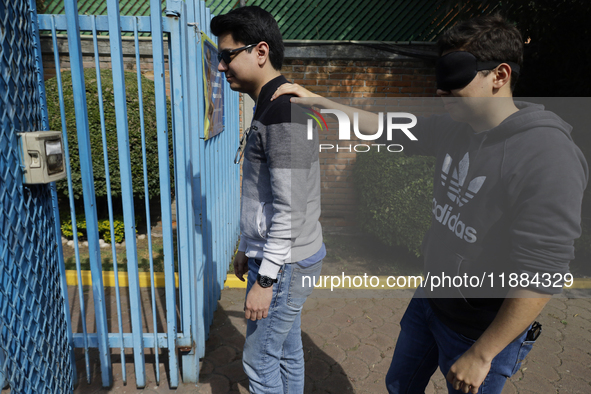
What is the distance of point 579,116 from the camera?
5.14 meters

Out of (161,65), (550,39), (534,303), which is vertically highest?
(550,39)

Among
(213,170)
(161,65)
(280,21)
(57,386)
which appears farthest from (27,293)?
(280,21)

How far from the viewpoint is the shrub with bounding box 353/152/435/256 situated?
4938 millimetres

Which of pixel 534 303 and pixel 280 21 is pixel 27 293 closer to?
pixel 534 303

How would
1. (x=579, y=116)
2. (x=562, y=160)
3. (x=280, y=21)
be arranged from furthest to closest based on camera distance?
(x=280, y=21) → (x=579, y=116) → (x=562, y=160)

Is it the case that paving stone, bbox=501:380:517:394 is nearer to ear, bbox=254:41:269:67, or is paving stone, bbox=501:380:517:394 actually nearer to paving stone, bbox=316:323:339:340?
paving stone, bbox=316:323:339:340

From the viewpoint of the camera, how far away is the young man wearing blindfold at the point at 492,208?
4.06 feet

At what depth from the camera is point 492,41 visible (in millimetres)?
1478

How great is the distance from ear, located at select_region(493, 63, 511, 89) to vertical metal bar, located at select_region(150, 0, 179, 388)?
5.75 ft

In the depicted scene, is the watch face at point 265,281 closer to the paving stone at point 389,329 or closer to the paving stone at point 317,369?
the paving stone at point 317,369

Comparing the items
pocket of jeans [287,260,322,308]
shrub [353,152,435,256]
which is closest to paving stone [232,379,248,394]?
pocket of jeans [287,260,322,308]

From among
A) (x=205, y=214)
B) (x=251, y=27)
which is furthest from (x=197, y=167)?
(x=251, y=27)

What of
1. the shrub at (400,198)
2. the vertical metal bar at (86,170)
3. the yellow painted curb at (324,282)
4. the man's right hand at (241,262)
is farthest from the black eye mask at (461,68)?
the shrub at (400,198)

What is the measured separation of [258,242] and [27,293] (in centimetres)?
92
